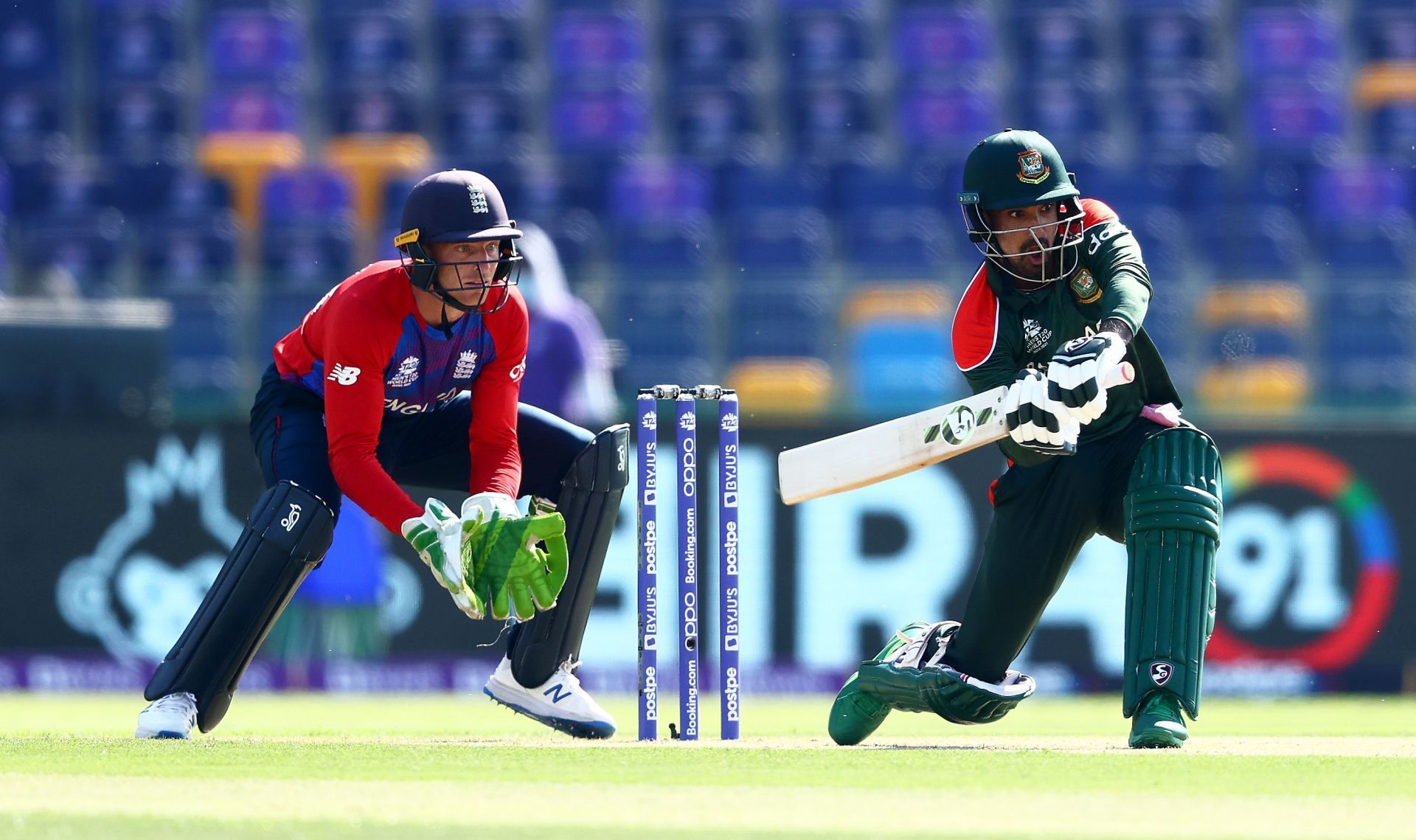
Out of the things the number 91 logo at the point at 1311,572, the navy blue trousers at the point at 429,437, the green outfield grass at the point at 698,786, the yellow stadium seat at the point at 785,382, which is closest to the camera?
the green outfield grass at the point at 698,786

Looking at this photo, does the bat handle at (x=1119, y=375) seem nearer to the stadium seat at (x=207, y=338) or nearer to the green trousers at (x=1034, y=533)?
the green trousers at (x=1034, y=533)

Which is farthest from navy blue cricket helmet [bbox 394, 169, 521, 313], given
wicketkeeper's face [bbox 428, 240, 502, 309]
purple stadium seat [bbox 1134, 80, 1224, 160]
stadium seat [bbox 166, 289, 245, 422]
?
purple stadium seat [bbox 1134, 80, 1224, 160]

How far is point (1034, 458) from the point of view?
15.7ft

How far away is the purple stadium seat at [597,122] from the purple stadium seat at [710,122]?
266mm

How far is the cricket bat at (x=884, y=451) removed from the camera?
4.67 metres

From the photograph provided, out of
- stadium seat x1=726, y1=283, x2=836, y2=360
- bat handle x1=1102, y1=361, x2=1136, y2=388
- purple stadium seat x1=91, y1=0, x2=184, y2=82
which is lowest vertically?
bat handle x1=1102, y1=361, x2=1136, y2=388

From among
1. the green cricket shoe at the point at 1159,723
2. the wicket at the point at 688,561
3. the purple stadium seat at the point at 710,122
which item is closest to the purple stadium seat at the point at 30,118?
the purple stadium seat at the point at 710,122

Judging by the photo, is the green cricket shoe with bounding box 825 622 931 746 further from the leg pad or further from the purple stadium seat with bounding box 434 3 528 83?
the purple stadium seat with bounding box 434 3 528 83

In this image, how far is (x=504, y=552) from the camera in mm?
4609

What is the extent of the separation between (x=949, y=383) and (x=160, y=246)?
4.69 metres

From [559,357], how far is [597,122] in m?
4.04

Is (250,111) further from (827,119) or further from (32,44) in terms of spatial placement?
(827,119)

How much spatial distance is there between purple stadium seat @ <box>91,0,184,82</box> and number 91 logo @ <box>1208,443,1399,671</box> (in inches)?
305

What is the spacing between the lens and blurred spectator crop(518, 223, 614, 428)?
9.00 m
